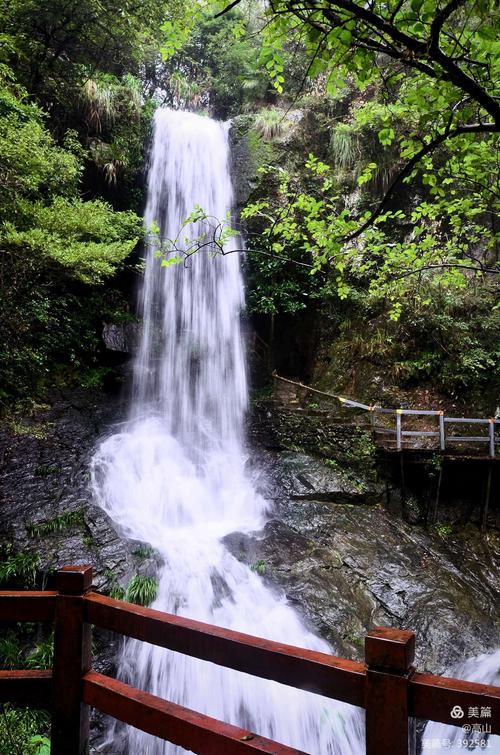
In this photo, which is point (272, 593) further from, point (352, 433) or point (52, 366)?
point (52, 366)

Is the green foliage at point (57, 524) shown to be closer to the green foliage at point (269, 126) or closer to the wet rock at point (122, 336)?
the wet rock at point (122, 336)

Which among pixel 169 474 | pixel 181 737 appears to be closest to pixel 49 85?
pixel 169 474

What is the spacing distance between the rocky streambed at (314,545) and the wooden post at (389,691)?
4533 millimetres

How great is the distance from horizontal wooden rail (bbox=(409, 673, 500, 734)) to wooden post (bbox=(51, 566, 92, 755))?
5.02ft

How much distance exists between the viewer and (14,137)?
247 inches

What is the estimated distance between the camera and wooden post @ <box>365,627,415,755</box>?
1445 mm

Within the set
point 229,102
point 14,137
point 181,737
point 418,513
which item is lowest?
point 418,513

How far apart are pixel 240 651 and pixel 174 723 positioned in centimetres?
47

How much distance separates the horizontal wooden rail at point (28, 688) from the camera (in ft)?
7.00

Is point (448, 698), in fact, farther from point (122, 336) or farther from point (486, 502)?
point (122, 336)

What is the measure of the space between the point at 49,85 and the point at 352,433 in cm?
1064

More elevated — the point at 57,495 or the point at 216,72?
the point at 216,72

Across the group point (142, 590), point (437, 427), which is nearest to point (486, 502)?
point (437, 427)

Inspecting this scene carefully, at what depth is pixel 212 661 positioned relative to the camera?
1.82m
